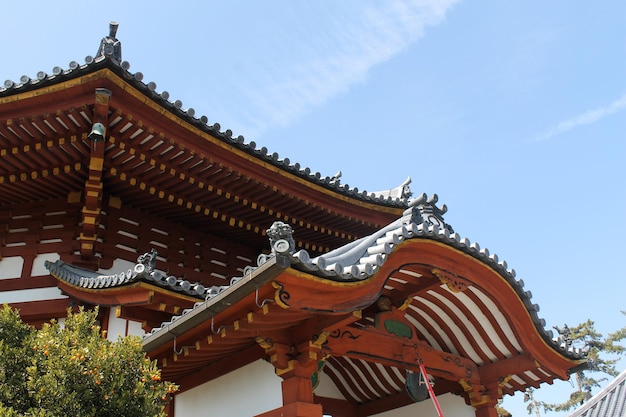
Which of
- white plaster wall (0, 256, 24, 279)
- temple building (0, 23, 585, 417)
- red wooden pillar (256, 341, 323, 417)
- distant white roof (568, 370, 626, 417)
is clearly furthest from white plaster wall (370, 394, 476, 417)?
distant white roof (568, 370, 626, 417)

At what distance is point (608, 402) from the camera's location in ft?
40.7

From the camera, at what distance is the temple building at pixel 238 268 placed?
5.38 meters

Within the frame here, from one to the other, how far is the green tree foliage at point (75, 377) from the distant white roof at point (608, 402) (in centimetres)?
1078

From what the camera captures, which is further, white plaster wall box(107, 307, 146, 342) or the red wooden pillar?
white plaster wall box(107, 307, 146, 342)

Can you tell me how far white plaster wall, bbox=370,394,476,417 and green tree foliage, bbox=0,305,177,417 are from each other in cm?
407

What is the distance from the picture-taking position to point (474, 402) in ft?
23.9

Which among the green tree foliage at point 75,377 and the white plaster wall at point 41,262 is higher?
the white plaster wall at point 41,262

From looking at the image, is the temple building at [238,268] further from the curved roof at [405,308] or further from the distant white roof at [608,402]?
the distant white roof at [608,402]

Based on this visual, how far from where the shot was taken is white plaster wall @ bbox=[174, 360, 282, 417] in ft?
18.5

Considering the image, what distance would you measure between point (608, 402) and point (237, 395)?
9.80 m

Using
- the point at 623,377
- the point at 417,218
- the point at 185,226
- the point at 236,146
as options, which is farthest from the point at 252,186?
the point at 623,377

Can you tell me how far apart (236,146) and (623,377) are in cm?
1009

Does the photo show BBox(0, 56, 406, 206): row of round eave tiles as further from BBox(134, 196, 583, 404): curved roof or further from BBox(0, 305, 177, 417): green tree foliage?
BBox(0, 305, 177, 417): green tree foliage

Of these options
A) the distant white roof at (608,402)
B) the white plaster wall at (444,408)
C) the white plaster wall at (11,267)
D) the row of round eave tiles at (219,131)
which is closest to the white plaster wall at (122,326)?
the white plaster wall at (11,267)
